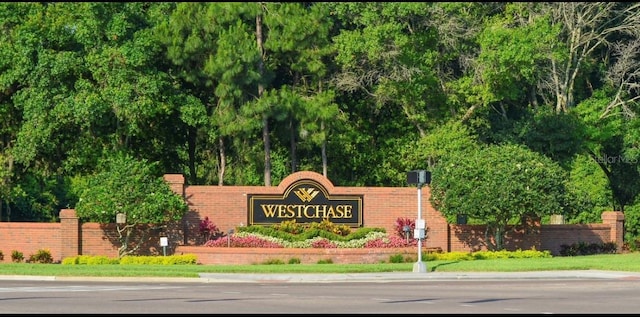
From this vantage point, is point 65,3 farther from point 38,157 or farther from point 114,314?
point 114,314

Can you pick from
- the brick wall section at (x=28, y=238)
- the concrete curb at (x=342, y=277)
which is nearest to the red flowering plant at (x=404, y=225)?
the concrete curb at (x=342, y=277)

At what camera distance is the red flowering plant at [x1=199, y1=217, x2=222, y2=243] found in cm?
4638

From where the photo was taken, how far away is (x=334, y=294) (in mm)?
27422

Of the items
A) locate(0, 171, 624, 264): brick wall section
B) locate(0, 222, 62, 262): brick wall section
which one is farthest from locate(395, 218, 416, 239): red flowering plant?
locate(0, 222, 62, 262): brick wall section

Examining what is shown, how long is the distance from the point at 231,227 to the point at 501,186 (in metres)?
10.1

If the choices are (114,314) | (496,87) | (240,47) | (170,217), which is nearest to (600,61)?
(496,87)

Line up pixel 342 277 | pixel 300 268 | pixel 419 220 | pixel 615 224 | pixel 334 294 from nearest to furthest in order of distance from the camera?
pixel 334 294, pixel 342 277, pixel 419 220, pixel 300 268, pixel 615 224

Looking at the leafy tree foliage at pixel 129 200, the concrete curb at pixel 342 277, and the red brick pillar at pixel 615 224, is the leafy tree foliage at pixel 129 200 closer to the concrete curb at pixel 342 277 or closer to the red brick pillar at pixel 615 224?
the concrete curb at pixel 342 277

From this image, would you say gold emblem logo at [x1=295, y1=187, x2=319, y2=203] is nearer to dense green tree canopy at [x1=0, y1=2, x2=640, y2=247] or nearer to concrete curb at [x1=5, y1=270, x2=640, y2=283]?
dense green tree canopy at [x1=0, y1=2, x2=640, y2=247]

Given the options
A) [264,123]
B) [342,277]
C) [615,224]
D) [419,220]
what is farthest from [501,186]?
[342,277]

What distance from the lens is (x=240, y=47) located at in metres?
48.5

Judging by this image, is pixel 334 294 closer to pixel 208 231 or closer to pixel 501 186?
pixel 208 231

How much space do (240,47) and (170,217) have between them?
7548 mm

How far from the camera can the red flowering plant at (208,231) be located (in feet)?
152
